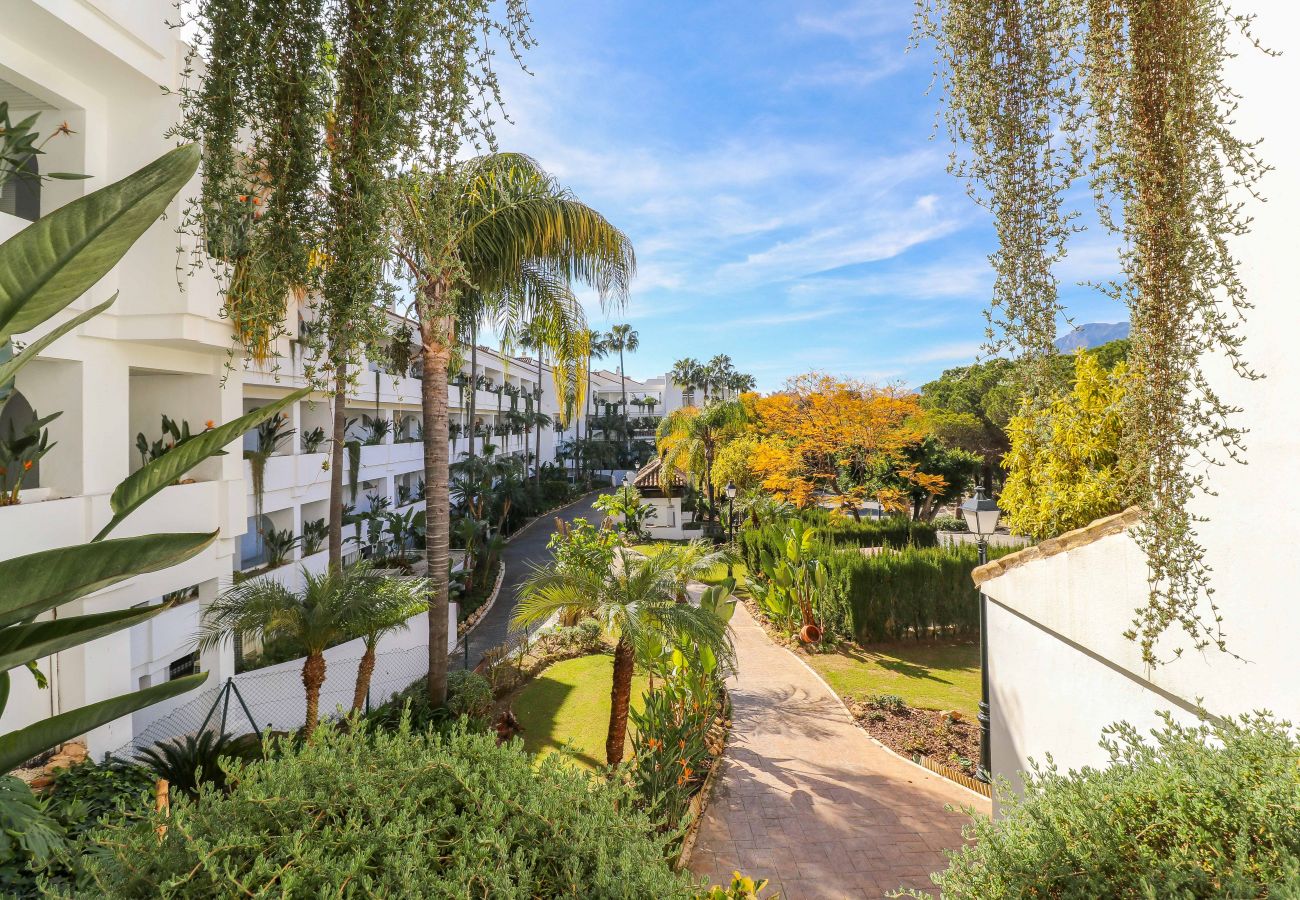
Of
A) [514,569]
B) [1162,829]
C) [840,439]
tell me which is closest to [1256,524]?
[1162,829]

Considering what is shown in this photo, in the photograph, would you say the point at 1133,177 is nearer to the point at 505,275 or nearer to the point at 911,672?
the point at 505,275

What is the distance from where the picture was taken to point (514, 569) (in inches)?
906

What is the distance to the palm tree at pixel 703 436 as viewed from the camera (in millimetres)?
→ 24938

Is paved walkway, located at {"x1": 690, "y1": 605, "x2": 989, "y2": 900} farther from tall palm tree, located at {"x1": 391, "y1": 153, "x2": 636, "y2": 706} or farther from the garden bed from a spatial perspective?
tall palm tree, located at {"x1": 391, "y1": 153, "x2": 636, "y2": 706}

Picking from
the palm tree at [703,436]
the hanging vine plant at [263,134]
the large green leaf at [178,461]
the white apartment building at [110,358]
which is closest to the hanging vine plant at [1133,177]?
the large green leaf at [178,461]

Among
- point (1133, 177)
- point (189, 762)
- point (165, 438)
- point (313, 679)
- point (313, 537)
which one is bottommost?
point (189, 762)

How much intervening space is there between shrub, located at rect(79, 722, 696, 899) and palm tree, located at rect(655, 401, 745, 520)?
73.3 feet

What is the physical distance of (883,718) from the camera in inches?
376

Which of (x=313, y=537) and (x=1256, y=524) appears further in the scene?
(x=313, y=537)

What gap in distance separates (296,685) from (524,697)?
3.55 meters

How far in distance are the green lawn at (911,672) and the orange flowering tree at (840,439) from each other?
645 cm

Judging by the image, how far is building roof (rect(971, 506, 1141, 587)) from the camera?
452cm

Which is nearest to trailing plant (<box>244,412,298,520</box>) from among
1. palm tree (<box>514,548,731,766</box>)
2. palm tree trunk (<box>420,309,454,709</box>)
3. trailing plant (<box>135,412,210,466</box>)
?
trailing plant (<box>135,412,210,466</box>)

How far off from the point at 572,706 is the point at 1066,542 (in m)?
7.88
